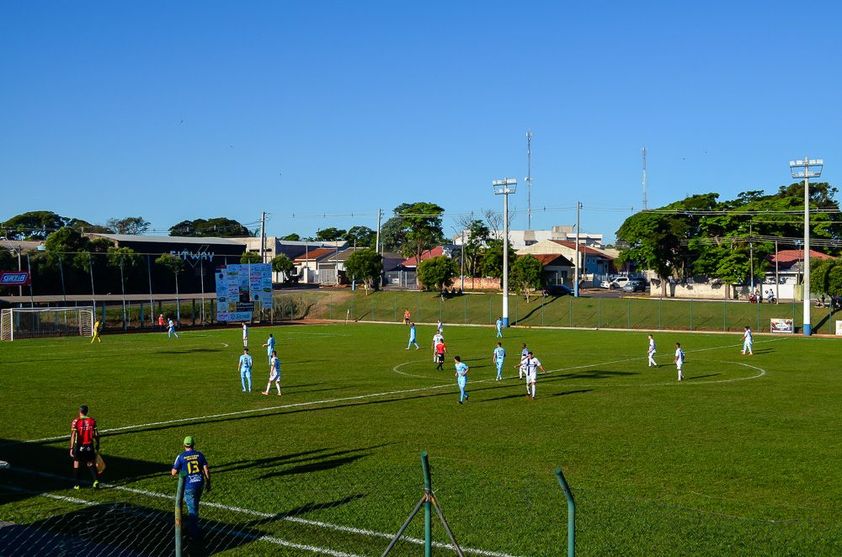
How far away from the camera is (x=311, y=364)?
48.1 m

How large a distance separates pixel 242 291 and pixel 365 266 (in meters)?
21.6

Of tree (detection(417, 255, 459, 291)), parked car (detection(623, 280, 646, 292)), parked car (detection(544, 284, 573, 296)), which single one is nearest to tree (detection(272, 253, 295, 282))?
tree (detection(417, 255, 459, 291))

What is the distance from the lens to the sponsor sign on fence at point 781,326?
7244 centimetres

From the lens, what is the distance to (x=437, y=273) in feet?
326

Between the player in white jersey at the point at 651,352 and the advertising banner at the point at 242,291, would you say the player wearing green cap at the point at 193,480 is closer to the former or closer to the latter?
the player in white jersey at the point at 651,352

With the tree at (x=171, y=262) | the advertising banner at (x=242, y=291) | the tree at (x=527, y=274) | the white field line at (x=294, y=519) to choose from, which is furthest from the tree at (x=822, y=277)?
the white field line at (x=294, y=519)

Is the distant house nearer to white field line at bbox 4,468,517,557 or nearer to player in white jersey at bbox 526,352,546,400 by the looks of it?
player in white jersey at bbox 526,352,546,400

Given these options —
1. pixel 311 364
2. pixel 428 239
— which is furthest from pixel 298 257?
pixel 311 364

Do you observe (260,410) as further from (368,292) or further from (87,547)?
(368,292)

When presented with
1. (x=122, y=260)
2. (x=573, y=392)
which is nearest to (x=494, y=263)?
(x=122, y=260)

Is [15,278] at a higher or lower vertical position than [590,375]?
higher

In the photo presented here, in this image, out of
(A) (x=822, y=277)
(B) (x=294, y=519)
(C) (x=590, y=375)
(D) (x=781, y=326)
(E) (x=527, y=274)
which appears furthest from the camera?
(E) (x=527, y=274)

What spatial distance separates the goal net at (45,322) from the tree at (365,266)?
36779 millimetres

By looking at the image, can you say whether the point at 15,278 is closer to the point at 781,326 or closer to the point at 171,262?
the point at 171,262
